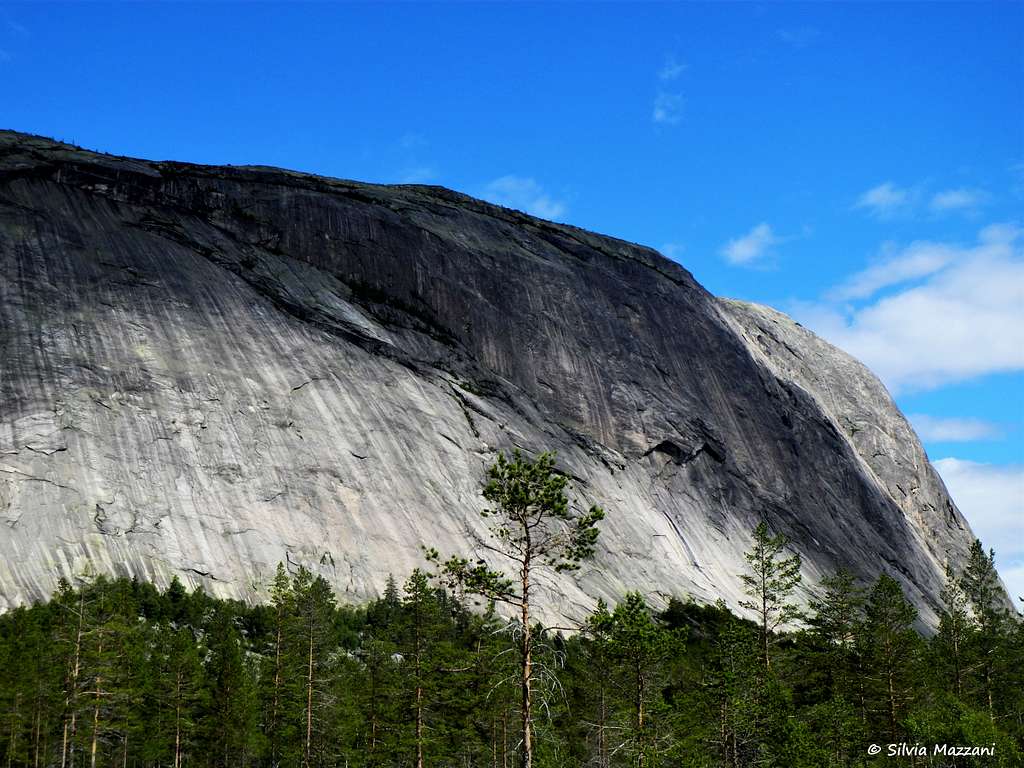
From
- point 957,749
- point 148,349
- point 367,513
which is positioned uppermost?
point 148,349

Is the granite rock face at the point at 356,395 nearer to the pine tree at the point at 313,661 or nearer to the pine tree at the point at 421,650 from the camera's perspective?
the pine tree at the point at 313,661

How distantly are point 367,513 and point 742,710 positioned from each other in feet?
137

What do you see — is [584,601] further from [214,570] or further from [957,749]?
[957,749]

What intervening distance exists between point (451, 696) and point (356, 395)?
43.8m

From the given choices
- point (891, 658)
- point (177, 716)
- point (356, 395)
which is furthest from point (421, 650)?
point (356, 395)

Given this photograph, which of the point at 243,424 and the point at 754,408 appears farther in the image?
the point at 754,408

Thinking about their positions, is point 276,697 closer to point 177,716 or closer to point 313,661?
point 313,661

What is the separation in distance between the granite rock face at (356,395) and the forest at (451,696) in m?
14.1

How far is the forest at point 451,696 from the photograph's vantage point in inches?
1506

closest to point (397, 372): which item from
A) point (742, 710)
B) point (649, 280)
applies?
point (649, 280)

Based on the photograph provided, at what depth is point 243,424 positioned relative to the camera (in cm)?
7681

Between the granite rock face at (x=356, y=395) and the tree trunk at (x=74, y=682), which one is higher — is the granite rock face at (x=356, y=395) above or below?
above

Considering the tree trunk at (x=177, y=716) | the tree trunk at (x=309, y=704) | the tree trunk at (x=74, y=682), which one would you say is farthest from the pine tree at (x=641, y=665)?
the tree trunk at (x=74, y=682)

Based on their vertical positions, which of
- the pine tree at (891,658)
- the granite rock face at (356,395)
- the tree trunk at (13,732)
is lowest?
the tree trunk at (13,732)
